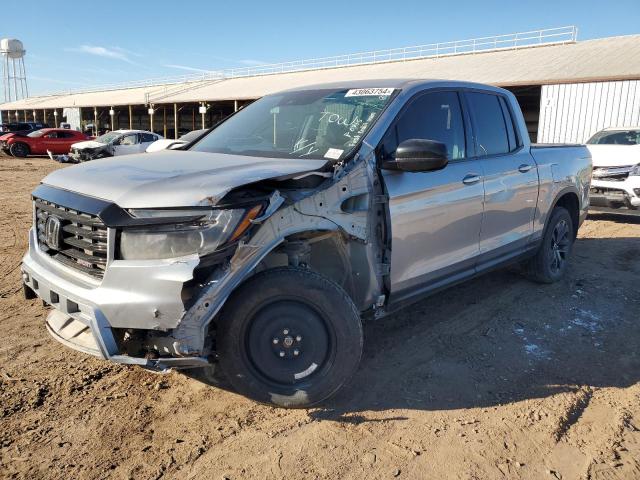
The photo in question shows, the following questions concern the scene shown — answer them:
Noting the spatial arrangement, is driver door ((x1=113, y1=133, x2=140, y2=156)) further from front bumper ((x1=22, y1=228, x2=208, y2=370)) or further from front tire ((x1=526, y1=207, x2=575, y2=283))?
front bumper ((x1=22, y1=228, x2=208, y2=370))

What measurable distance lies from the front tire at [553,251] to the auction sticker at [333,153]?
113 inches

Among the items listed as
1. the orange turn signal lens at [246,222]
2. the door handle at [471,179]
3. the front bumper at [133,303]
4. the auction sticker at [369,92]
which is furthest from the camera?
the door handle at [471,179]

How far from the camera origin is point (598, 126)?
58.0ft

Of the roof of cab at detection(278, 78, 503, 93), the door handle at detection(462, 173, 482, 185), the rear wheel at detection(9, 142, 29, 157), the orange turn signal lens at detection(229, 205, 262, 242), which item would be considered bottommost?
the rear wheel at detection(9, 142, 29, 157)

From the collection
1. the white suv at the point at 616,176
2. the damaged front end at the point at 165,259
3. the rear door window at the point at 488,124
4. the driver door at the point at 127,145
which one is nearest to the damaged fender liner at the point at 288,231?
the damaged front end at the point at 165,259

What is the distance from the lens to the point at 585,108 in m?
18.1

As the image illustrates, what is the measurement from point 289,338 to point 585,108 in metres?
18.5

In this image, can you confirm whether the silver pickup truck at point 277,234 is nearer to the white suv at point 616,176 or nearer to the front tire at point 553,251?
the front tire at point 553,251

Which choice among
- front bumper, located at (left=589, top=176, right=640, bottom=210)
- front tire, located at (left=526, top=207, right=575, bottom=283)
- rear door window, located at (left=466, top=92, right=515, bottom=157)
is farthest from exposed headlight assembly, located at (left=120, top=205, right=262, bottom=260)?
front bumper, located at (left=589, top=176, right=640, bottom=210)

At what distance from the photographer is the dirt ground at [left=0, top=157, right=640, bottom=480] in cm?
253

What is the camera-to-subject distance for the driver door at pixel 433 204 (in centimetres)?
335

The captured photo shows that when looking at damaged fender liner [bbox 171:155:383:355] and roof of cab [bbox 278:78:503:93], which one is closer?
damaged fender liner [bbox 171:155:383:355]

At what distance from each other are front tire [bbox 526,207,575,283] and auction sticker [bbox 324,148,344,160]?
2882mm

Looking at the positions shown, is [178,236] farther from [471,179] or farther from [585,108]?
[585,108]
